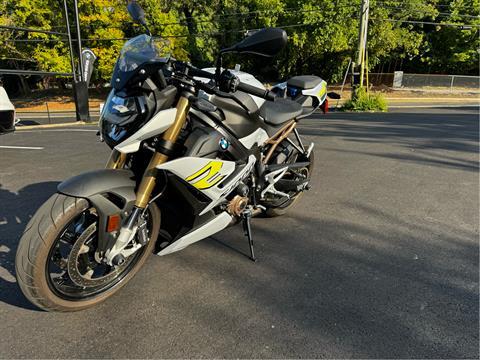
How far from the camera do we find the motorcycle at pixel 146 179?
1.98 m

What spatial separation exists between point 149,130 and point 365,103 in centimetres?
1579

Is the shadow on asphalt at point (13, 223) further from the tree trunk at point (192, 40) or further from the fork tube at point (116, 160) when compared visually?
the tree trunk at point (192, 40)

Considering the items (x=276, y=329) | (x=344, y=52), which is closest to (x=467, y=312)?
(x=276, y=329)

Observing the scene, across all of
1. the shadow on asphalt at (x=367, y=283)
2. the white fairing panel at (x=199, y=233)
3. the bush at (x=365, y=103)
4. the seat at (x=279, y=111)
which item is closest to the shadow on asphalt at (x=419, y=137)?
the shadow on asphalt at (x=367, y=283)

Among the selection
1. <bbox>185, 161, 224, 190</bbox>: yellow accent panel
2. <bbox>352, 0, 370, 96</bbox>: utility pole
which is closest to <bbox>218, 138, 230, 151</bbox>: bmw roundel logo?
<bbox>185, 161, 224, 190</bbox>: yellow accent panel

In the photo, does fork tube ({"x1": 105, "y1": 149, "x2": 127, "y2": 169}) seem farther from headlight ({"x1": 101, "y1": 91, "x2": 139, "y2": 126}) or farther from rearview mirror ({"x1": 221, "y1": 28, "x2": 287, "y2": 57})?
rearview mirror ({"x1": 221, "y1": 28, "x2": 287, "y2": 57})

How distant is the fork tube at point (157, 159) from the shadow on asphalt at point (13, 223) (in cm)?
99

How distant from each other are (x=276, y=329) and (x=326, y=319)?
0.33 m

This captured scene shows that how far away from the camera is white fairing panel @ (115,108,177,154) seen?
2.06 meters

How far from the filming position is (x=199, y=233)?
8.19 feet

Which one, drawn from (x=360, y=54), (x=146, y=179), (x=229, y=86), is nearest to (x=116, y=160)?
(x=146, y=179)

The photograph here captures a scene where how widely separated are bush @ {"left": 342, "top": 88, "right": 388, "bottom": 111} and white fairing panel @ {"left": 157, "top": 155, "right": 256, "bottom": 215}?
49.2ft

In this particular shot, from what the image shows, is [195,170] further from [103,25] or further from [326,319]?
[103,25]

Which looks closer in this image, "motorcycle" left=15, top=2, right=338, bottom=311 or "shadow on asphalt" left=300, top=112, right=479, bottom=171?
"motorcycle" left=15, top=2, right=338, bottom=311
